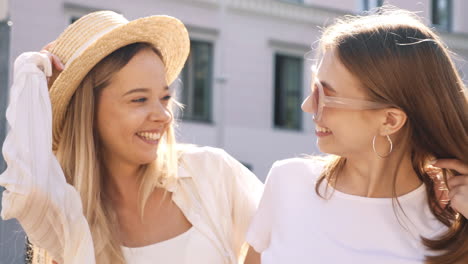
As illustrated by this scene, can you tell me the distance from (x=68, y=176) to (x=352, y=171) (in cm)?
127

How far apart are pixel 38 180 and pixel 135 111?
57 cm

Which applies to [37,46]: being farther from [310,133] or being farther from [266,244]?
[266,244]

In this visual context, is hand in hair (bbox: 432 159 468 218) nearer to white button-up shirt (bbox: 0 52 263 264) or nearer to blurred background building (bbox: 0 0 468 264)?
white button-up shirt (bbox: 0 52 263 264)

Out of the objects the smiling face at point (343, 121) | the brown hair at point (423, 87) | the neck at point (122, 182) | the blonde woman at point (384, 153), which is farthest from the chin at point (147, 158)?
the brown hair at point (423, 87)

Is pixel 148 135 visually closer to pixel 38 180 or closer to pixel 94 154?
pixel 94 154

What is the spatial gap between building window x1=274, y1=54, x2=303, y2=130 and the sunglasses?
1174cm

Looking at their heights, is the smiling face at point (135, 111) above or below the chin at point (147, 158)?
above

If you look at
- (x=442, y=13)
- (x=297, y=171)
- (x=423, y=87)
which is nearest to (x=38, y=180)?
(x=297, y=171)

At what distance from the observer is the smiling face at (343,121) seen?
2502 millimetres

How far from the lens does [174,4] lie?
1287 centimetres

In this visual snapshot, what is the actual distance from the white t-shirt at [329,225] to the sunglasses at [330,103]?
33 centimetres

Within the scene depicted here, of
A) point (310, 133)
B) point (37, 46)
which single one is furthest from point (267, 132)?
point (37, 46)

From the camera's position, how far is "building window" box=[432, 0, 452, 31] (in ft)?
53.7

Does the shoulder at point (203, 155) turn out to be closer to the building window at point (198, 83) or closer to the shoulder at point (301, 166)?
the shoulder at point (301, 166)
